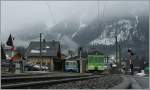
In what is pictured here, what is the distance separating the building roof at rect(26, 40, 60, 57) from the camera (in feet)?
381

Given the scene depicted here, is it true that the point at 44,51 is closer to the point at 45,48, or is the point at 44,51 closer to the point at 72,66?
the point at 45,48

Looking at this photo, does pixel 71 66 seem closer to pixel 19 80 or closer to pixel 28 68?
pixel 28 68

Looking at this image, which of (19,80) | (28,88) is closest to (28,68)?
(19,80)

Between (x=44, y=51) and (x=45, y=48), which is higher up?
(x=45, y=48)

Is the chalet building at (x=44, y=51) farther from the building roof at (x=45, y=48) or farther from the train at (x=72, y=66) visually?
the train at (x=72, y=66)

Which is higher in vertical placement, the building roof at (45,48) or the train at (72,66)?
the building roof at (45,48)

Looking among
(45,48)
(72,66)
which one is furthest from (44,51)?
(72,66)

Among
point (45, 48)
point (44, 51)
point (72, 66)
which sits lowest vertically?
point (72, 66)

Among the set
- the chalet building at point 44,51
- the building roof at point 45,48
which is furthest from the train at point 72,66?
the building roof at point 45,48

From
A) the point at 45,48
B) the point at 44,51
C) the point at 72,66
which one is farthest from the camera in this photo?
the point at 44,51

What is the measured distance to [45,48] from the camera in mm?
119438

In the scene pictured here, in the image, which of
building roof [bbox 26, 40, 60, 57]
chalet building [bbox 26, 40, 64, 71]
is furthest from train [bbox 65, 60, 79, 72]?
building roof [bbox 26, 40, 60, 57]

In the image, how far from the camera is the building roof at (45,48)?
116 m

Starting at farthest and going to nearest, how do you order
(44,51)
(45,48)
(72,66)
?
(44,51) < (45,48) < (72,66)
